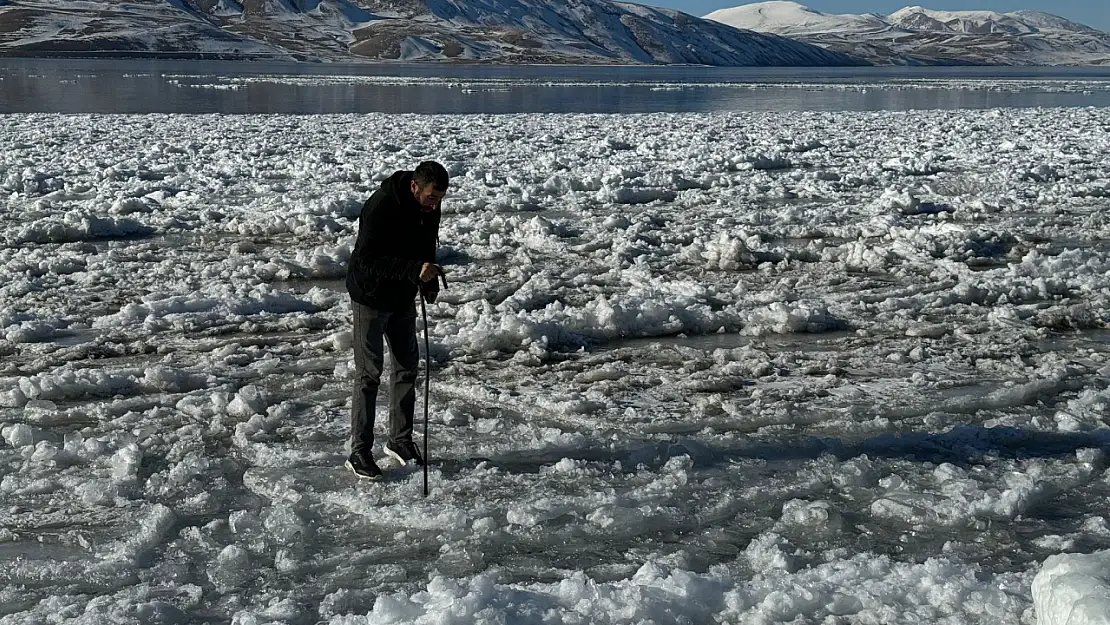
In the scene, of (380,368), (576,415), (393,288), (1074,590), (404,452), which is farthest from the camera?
(576,415)

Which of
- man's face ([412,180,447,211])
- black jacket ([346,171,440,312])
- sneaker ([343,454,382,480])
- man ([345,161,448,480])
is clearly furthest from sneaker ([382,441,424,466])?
man's face ([412,180,447,211])

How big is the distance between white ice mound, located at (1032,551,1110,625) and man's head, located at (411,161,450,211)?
2825 mm

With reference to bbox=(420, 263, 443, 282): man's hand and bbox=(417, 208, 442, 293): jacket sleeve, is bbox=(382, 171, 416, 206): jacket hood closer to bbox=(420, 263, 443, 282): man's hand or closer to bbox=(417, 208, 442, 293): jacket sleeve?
bbox=(417, 208, 442, 293): jacket sleeve

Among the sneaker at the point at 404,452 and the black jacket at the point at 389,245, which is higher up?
the black jacket at the point at 389,245

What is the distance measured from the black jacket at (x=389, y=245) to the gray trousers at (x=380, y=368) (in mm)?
122

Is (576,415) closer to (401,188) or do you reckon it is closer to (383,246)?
(383,246)

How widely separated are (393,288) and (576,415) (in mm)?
1717

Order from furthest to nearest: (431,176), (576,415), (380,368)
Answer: (576,415), (380,368), (431,176)

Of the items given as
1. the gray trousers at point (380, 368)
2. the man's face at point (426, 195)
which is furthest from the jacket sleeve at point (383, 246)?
the gray trousers at point (380, 368)

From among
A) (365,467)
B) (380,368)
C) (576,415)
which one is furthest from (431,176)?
(576,415)

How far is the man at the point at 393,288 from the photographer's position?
4.56 m

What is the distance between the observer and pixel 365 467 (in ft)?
16.4

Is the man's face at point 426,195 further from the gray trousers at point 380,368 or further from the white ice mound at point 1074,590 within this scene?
the white ice mound at point 1074,590

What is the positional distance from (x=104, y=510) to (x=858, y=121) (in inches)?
1095
